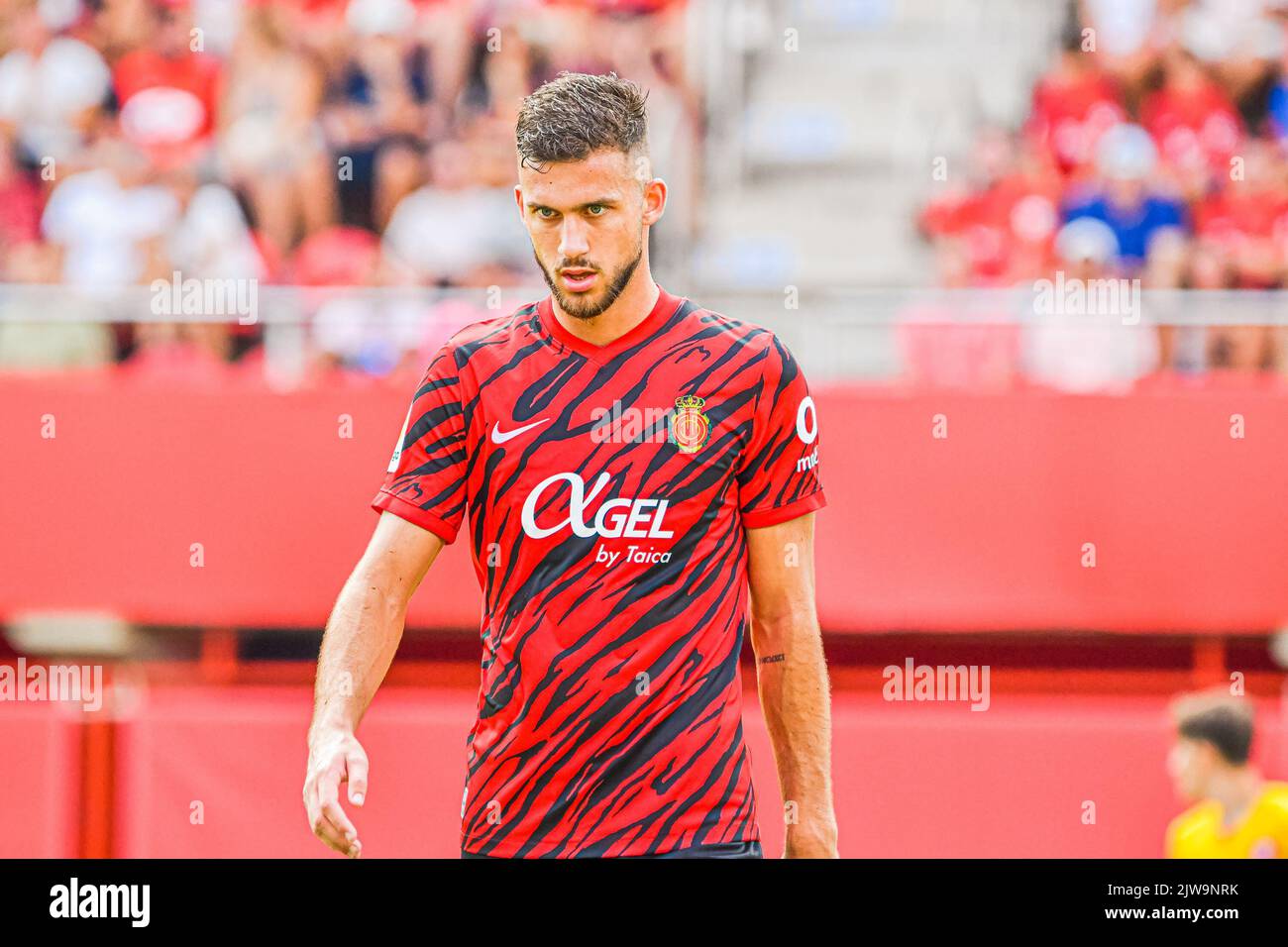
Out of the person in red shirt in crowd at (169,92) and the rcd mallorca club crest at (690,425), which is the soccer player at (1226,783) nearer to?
the rcd mallorca club crest at (690,425)

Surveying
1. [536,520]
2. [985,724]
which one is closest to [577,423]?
[536,520]

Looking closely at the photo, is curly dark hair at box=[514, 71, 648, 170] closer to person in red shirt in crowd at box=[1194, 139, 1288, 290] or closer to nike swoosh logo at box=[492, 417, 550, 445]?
nike swoosh logo at box=[492, 417, 550, 445]

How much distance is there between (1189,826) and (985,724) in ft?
2.59

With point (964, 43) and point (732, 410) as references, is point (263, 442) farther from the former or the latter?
point (964, 43)

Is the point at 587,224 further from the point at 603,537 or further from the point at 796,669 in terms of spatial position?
the point at 796,669

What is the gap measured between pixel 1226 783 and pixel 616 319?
133 inches

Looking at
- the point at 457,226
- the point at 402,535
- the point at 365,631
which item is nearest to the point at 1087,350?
the point at 457,226

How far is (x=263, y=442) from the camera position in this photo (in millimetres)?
6336

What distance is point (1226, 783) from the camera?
5.52 metres

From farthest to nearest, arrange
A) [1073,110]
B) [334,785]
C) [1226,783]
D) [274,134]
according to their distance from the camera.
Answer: [1073,110], [274,134], [1226,783], [334,785]

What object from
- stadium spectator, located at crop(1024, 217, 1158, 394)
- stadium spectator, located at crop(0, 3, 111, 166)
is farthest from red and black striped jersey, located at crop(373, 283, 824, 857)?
stadium spectator, located at crop(0, 3, 111, 166)

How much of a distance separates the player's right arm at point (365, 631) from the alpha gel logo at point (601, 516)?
25cm

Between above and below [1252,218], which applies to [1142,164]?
above

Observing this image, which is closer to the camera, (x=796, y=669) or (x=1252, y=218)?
(x=796, y=669)
